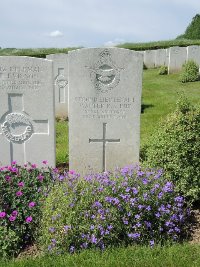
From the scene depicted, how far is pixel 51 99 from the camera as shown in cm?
509

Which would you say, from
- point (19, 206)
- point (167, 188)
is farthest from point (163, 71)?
point (19, 206)

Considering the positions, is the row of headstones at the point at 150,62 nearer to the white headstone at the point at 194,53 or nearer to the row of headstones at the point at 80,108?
the white headstone at the point at 194,53

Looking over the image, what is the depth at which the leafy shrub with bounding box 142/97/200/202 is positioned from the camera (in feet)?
14.9

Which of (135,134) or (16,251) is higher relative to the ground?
(135,134)

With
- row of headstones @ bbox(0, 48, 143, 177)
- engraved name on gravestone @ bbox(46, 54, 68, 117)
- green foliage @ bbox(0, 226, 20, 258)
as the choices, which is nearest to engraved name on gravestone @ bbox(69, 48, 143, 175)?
row of headstones @ bbox(0, 48, 143, 177)

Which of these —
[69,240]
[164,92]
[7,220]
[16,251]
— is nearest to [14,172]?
[7,220]

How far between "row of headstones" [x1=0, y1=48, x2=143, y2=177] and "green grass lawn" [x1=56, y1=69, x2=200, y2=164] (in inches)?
28.6

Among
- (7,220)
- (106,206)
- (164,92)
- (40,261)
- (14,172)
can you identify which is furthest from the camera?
(164,92)

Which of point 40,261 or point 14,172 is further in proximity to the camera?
point 14,172

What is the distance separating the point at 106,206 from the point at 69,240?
499mm

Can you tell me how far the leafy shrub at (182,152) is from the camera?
14.9 ft

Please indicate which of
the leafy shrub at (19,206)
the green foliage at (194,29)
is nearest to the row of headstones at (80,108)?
the leafy shrub at (19,206)

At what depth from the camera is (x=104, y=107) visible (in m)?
5.23

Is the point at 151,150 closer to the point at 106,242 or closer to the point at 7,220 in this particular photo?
the point at 106,242
